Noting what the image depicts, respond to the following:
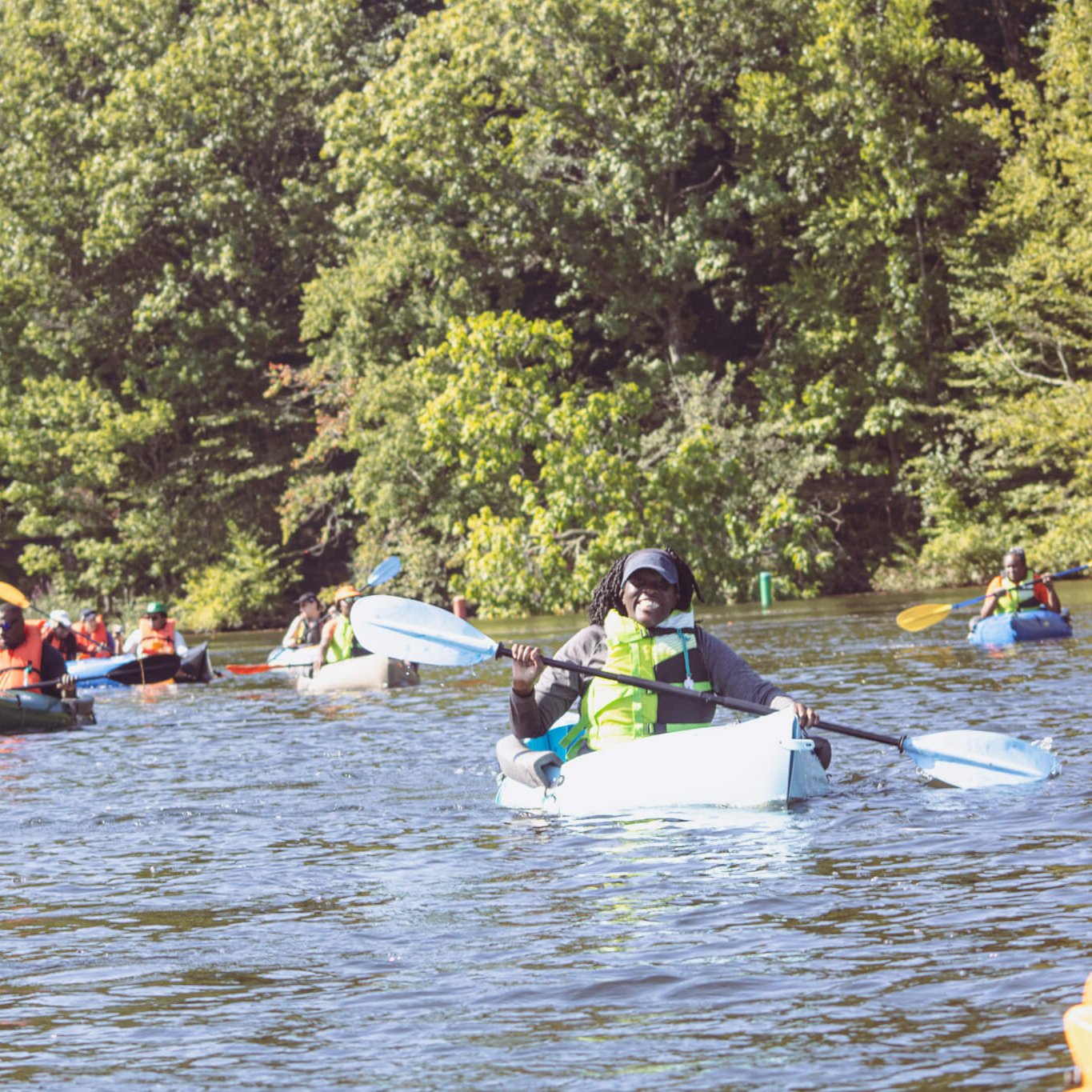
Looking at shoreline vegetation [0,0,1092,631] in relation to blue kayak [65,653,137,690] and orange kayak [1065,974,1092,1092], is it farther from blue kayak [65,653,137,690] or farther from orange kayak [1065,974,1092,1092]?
orange kayak [1065,974,1092,1092]

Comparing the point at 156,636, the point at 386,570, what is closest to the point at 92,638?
the point at 156,636

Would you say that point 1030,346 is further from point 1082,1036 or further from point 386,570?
point 1082,1036

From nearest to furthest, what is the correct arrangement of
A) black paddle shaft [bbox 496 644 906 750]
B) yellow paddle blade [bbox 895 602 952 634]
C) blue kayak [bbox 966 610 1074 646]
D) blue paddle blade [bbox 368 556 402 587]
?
black paddle shaft [bbox 496 644 906 750] < yellow paddle blade [bbox 895 602 952 634] < blue kayak [bbox 966 610 1074 646] < blue paddle blade [bbox 368 556 402 587]

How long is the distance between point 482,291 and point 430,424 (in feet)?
13.2

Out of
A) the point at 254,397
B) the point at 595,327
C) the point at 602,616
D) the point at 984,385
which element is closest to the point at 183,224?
the point at 254,397

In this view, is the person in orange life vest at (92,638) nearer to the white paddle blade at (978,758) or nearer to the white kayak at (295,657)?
the white kayak at (295,657)

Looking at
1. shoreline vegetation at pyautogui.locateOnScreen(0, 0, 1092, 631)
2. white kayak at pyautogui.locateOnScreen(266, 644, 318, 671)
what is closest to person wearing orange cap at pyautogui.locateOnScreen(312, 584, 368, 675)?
white kayak at pyautogui.locateOnScreen(266, 644, 318, 671)

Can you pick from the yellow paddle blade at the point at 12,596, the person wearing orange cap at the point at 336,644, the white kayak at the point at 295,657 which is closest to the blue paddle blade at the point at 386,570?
the white kayak at the point at 295,657

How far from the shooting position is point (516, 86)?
95.2ft

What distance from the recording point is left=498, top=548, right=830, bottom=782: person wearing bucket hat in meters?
7.12

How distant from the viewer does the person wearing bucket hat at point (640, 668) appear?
281 inches

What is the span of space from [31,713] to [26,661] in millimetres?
744

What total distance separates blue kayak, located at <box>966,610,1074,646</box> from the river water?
19.5 feet

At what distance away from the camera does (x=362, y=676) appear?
15742 mm
